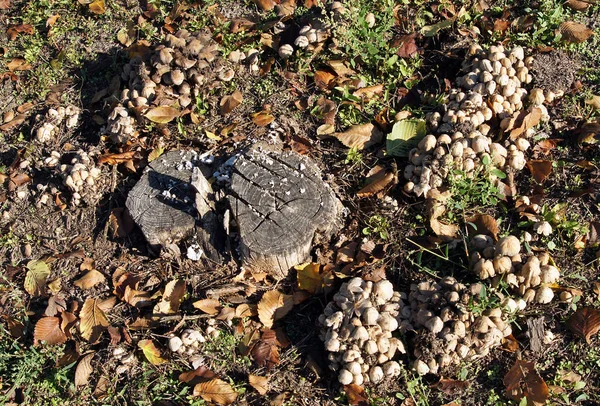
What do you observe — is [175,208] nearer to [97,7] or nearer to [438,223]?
[438,223]

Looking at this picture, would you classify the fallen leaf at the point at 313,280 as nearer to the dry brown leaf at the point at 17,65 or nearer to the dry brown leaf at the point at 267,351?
the dry brown leaf at the point at 267,351

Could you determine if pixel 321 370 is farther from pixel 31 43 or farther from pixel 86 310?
pixel 31 43

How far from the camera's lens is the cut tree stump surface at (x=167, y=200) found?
168 inches

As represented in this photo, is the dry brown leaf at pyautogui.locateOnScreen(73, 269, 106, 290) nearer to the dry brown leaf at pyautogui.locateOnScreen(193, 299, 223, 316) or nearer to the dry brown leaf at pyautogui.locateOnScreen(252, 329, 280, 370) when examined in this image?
the dry brown leaf at pyautogui.locateOnScreen(193, 299, 223, 316)

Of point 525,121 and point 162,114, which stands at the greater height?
point 162,114

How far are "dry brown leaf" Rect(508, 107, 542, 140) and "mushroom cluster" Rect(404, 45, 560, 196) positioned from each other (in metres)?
0.04

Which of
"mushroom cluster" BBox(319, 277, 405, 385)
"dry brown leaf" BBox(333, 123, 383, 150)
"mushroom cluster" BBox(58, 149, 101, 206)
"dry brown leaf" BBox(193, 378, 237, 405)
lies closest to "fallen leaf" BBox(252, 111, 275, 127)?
"dry brown leaf" BBox(333, 123, 383, 150)

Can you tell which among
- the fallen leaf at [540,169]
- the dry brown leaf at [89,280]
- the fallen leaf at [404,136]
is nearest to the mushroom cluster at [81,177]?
the dry brown leaf at [89,280]

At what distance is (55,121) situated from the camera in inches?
203

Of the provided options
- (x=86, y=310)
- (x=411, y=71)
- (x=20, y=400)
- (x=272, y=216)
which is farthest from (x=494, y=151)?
(x=20, y=400)

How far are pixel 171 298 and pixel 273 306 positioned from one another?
2.36ft

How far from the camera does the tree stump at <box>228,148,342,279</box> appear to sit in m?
4.08

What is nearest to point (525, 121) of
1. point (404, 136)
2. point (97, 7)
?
point (404, 136)

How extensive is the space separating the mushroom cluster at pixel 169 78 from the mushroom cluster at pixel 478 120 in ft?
5.84
